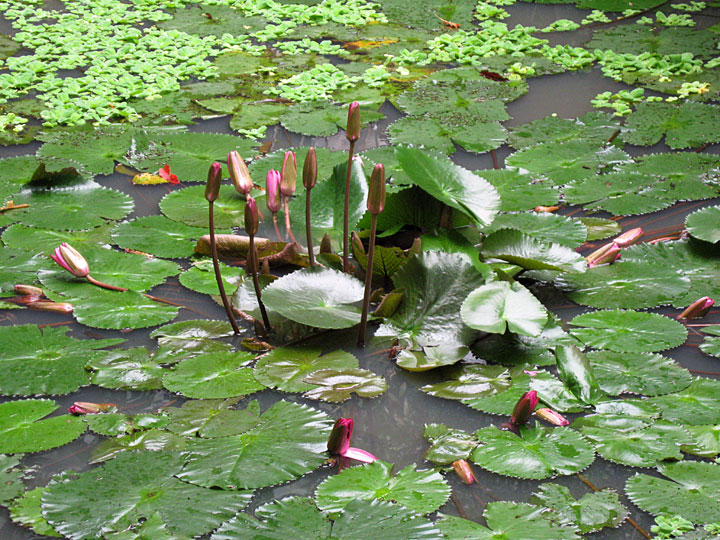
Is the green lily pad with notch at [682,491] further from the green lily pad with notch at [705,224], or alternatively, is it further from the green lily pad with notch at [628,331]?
the green lily pad with notch at [705,224]

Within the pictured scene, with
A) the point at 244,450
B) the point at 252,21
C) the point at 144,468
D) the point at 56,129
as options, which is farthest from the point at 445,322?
the point at 252,21

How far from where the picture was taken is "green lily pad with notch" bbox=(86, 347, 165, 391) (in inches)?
64.6

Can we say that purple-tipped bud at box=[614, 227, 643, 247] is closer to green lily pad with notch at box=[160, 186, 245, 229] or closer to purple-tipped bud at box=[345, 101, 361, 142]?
purple-tipped bud at box=[345, 101, 361, 142]

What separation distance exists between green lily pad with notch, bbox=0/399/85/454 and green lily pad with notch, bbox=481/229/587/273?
1090mm

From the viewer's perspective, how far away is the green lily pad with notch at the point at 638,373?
1.60 m

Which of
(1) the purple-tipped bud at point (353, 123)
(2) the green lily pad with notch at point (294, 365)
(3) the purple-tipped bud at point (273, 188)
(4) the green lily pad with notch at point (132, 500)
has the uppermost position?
(1) the purple-tipped bud at point (353, 123)

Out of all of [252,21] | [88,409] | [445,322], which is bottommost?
[88,409]

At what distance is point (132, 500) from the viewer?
1.32 metres

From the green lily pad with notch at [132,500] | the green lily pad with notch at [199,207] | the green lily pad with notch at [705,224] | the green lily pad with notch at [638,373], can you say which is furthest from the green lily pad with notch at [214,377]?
the green lily pad with notch at [705,224]

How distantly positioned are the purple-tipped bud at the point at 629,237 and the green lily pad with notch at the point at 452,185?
0.46 m

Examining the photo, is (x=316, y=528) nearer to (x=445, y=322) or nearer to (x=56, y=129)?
(x=445, y=322)

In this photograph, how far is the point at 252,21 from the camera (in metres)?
4.07

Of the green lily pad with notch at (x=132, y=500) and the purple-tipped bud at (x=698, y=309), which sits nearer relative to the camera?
the green lily pad with notch at (x=132, y=500)

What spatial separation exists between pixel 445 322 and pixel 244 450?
1.89ft
